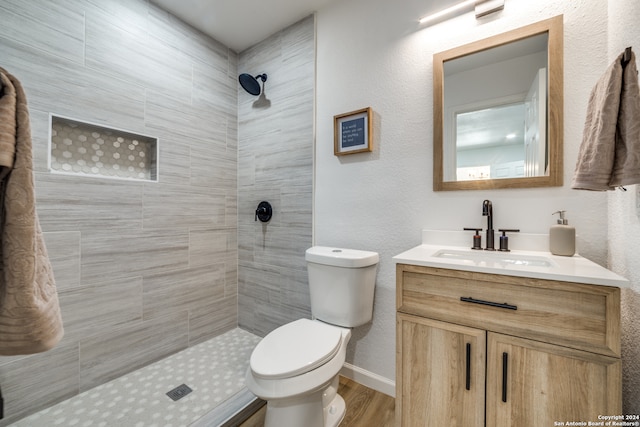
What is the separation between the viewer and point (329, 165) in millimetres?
1767

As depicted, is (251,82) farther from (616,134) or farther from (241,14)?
(616,134)

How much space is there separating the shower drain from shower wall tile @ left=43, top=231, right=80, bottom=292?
0.79 metres

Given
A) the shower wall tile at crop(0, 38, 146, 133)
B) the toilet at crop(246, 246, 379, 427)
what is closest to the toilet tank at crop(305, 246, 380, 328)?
the toilet at crop(246, 246, 379, 427)

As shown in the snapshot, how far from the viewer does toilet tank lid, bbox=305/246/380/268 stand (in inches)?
55.0

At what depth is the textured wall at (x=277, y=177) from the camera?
1863 millimetres

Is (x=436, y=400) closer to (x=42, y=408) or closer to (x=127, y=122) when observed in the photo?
(x=42, y=408)

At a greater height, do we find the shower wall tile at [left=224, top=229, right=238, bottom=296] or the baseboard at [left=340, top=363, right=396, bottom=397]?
the shower wall tile at [left=224, top=229, right=238, bottom=296]

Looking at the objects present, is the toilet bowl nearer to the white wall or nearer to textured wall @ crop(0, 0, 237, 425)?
the white wall

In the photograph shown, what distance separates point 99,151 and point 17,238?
1411 millimetres

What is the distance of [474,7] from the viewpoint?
4.24 feet

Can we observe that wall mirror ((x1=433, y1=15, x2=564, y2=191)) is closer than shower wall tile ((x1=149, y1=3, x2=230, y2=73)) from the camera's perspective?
Yes

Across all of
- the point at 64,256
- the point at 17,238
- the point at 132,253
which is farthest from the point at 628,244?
the point at 64,256

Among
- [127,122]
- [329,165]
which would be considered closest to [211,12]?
[127,122]

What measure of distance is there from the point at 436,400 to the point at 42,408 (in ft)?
6.24
